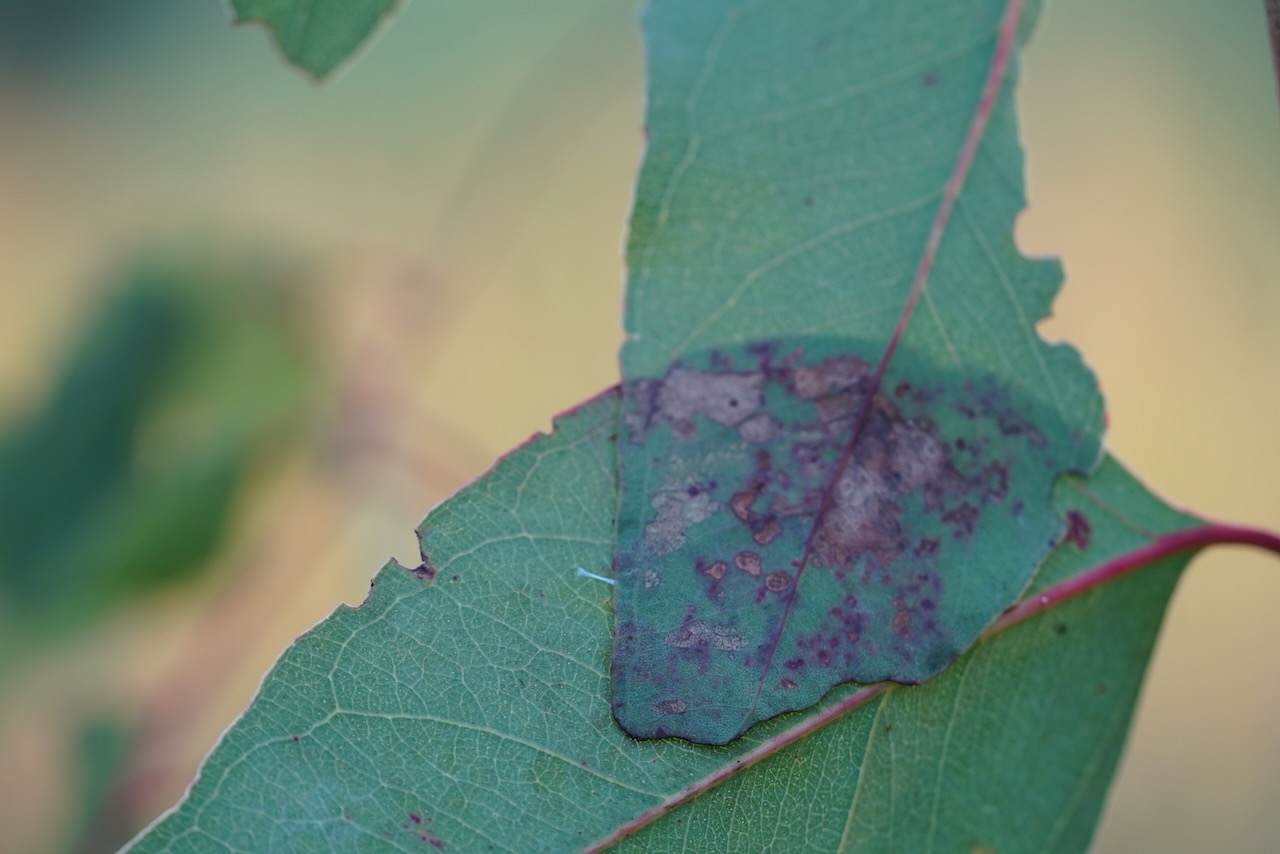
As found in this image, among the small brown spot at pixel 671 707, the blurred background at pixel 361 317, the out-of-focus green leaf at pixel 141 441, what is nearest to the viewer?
the small brown spot at pixel 671 707

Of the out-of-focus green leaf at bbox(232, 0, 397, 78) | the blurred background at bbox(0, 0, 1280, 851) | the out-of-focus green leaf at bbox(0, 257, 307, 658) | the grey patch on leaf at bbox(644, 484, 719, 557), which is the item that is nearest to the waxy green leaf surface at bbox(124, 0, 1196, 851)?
the grey patch on leaf at bbox(644, 484, 719, 557)

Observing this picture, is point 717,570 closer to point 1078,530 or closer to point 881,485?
point 881,485

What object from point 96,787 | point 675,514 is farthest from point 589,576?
point 96,787

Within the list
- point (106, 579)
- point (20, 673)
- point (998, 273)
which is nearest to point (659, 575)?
point (998, 273)

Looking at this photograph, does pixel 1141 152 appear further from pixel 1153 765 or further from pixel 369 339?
pixel 369 339

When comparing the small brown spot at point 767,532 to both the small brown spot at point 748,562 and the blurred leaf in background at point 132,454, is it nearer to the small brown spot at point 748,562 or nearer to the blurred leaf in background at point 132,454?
the small brown spot at point 748,562

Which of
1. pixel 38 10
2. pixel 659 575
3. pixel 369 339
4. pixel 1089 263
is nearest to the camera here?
pixel 659 575

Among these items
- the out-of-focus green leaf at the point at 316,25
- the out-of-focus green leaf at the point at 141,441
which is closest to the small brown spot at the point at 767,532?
the out-of-focus green leaf at the point at 316,25
